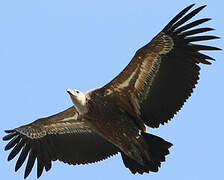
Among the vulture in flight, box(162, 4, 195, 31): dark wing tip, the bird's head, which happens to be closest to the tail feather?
the vulture in flight

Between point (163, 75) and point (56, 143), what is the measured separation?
12.9 feet

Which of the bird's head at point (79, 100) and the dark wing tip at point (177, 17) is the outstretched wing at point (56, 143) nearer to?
the bird's head at point (79, 100)

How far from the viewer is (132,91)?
66.0 feet

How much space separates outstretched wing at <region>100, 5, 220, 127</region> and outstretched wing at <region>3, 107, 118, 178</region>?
6.01ft

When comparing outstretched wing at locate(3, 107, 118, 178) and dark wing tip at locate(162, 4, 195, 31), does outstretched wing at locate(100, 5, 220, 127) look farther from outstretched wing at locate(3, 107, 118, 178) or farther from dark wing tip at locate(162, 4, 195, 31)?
outstretched wing at locate(3, 107, 118, 178)

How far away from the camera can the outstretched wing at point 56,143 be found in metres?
21.4

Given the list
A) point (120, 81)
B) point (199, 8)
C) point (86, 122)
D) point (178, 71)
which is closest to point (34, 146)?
point (86, 122)

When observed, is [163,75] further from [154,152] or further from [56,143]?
[56,143]

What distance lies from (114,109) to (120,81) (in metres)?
0.80

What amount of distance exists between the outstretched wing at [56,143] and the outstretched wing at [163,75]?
1.83 metres

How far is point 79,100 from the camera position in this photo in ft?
65.3

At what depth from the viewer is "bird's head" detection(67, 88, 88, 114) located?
19922 mm

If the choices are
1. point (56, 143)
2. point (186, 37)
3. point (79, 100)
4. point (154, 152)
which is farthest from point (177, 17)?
point (56, 143)

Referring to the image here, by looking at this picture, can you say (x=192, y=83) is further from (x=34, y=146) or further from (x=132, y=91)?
(x=34, y=146)
